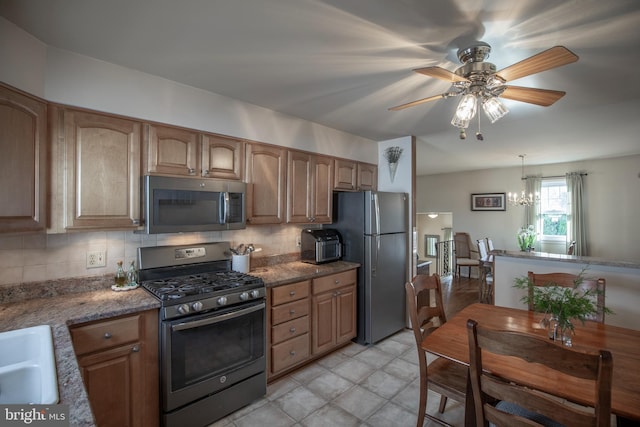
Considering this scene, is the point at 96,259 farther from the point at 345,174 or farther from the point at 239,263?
the point at 345,174

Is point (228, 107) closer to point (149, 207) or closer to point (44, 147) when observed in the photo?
point (149, 207)

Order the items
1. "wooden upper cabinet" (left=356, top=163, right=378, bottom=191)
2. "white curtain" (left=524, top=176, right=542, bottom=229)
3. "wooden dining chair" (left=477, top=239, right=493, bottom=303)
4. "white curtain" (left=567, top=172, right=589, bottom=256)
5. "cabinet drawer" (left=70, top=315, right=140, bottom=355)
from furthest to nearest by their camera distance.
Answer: "white curtain" (left=524, top=176, right=542, bottom=229), "white curtain" (left=567, top=172, right=589, bottom=256), "wooden dining chair" (left=477, top=239, right=493, bottom=303), "wooden upper cabinet" (left=356, top=163, right=378, bottom=191), "cabinet drawer" (left=70, top=315, right=140, bottom=355)

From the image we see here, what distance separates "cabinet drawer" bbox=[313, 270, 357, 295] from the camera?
9.47 feet

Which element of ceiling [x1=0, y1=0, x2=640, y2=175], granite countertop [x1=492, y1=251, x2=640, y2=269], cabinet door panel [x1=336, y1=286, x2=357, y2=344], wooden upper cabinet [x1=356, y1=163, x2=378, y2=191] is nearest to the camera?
ceiling [x1=0, y1=0, x2=640, y2=175]

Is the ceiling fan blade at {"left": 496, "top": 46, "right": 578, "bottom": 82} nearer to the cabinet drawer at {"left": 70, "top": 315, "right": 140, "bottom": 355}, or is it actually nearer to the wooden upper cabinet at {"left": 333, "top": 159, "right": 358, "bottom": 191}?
the wooden upper cabinet at {"left": 333, "top": 159, "right": 358, "bottom": 191}

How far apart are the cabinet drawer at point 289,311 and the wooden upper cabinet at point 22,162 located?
166cm

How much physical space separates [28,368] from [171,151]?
1541 mm

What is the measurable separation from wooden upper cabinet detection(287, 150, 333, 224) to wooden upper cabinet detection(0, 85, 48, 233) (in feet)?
5.94

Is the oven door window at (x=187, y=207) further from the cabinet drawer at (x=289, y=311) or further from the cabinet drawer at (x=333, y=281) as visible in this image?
the cabinet drawer at (x=333, y=281)

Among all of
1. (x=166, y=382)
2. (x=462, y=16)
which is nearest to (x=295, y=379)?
(x=166, y=382)

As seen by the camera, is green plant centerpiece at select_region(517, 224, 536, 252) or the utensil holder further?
green plant centerpiece at select_region(517, 224, 536, 252)

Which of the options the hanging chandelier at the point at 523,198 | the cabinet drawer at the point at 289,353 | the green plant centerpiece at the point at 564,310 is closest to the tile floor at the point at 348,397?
the cabinet drawer at the point at 289,353

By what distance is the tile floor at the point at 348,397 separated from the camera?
83.7 inches

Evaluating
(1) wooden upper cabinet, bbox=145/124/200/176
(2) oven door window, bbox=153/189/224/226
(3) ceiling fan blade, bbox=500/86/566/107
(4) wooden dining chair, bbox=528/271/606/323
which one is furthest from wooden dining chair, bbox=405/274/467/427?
(1) wooden upper cabinet, bbox=145/124/200/176
